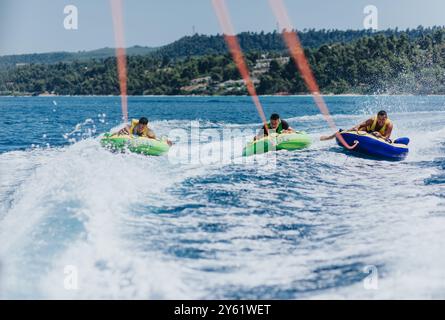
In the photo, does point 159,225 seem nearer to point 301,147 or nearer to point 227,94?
point 301,147

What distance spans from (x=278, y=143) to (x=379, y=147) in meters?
2.78

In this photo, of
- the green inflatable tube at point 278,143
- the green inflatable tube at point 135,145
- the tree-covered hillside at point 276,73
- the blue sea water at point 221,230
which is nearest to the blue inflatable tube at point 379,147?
the blue sea water at point 221,230

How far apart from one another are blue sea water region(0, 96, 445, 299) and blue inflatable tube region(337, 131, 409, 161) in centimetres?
77

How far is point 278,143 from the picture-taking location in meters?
15.2

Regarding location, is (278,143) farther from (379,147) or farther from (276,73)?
(276,73)

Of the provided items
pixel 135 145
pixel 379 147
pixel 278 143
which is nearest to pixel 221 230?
pixel 135 145

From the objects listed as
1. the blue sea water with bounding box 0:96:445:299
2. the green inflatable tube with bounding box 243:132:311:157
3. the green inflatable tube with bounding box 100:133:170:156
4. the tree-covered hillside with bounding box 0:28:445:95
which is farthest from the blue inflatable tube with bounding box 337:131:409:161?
the tree-covered hillside with bounding box 0:28:445:95

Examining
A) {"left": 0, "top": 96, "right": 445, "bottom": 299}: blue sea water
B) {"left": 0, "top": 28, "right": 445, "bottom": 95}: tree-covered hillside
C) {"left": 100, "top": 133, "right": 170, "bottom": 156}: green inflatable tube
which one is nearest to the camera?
{"left": 0, "top": 96, "right": 445, "bottom": 299}: blue sea water

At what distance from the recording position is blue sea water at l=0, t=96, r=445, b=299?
5.75m

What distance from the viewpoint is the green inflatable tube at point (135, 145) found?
14.8m

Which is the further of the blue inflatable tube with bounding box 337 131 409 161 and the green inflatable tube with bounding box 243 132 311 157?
the green inflatable tube with bounding box 243 132 311 157

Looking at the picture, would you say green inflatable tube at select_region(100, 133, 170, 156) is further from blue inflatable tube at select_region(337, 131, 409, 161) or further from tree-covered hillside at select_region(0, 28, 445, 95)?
tree-covered hillside at select_region(0, 28, 445, 95)

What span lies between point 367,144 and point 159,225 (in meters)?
8.17
